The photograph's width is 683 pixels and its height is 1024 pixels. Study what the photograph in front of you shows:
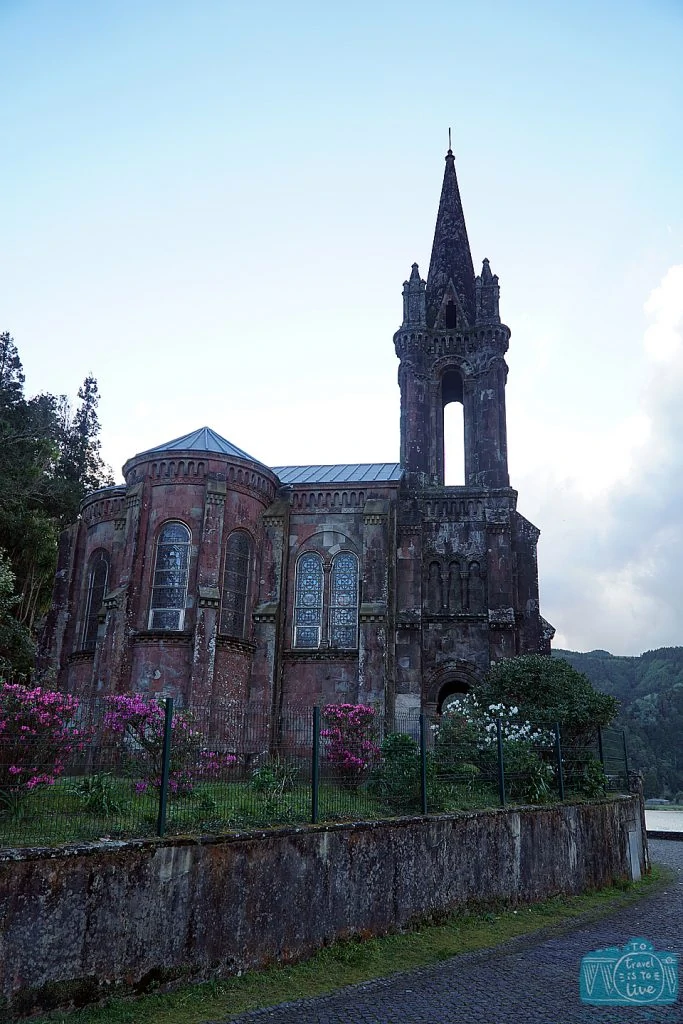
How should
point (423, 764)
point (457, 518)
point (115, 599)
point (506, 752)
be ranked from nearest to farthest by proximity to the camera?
point (423, 764)
point (506, 752)
point (115, 599)
point (457, 518)

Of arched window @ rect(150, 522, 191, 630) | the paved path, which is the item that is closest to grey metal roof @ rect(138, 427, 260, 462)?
arched window @ rect(150, 522, 191, 630)

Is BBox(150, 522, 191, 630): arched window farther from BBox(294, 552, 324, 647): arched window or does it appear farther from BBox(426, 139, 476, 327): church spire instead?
BBox(426, 139, 476, 327): church spire

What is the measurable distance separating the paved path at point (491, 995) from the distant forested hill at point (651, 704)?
54477 mm

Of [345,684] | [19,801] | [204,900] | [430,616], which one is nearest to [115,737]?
[19,801]

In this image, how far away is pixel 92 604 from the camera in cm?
2756

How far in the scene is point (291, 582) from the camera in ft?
91.1

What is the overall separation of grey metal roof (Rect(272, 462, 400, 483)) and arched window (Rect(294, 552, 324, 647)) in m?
3.38

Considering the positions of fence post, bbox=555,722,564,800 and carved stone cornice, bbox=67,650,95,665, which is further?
carved stone cornice, bbox=67,650,95,665

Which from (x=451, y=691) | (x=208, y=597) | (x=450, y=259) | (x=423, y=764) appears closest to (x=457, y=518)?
(x=451, y=691)

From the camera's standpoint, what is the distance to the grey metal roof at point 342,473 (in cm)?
3075

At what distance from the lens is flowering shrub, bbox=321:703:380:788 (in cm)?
1306

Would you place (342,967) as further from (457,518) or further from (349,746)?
(457,518)

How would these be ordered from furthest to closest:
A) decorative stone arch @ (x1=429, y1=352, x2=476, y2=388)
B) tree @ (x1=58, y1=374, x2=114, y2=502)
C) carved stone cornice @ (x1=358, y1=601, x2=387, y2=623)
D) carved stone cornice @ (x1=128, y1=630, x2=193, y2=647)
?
tree @ (x1=58, y1=374, x2=114, y2=502)
decorative stone arch @ (x1=429, y1=352, x2=476, y2=388)
carved stone cornice @ (x1=358, y1=601, x2=387, y2=623)
carved stone cornice @ (x1=128, y1=630, x2=193, y2=647)

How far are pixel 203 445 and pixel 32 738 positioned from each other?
1797cm
